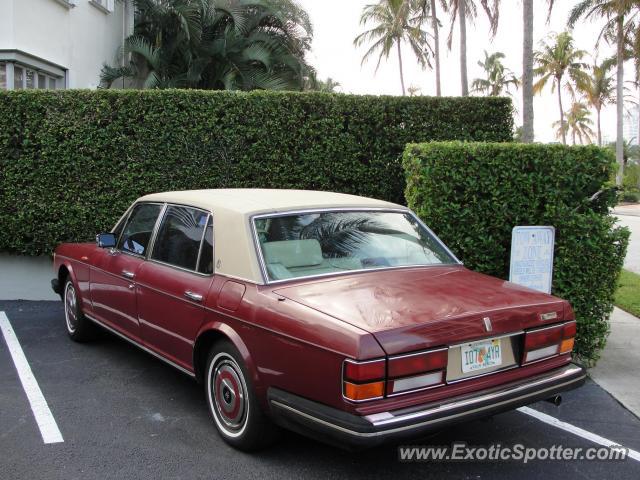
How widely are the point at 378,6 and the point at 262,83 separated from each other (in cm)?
1699

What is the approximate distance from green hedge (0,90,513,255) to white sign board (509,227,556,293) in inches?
Answer: 117

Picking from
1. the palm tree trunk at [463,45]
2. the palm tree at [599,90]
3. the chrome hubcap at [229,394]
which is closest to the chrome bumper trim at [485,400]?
the chrome hubcap at [229,394]

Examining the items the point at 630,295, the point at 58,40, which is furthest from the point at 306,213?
the point at 58,40

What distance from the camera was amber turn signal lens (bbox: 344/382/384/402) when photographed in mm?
2936

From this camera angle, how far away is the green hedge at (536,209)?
18.6ft

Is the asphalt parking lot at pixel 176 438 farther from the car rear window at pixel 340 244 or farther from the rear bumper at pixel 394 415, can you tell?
the car rear window at pixel 340 244

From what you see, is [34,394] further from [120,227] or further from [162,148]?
[162,148]

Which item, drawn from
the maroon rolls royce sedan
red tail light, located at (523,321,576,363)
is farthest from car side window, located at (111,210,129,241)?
red tail light, located at (523,321,576,363)

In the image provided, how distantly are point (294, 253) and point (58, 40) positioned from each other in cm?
937

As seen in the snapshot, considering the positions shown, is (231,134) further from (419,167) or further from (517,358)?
(517,358)

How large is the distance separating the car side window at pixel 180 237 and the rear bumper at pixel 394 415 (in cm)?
143

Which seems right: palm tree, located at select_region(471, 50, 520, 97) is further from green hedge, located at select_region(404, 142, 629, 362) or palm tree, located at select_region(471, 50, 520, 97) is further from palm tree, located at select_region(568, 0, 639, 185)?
green hedge, located at select_region(404, 142, 629, 362)

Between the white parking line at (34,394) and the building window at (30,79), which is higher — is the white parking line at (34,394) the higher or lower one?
the lower one

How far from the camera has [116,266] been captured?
17.0 ft
